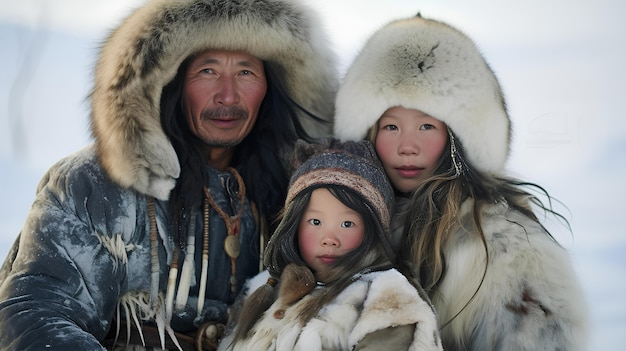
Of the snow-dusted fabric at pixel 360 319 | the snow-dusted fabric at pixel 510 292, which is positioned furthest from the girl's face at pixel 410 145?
the snow-dusted fabric at pixel 360 319

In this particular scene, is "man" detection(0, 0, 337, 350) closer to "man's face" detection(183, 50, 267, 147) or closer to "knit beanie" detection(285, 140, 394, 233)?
"man's face" detection(183, 50, 267, 147)

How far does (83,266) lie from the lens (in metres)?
2.59

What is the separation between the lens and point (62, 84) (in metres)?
5.87

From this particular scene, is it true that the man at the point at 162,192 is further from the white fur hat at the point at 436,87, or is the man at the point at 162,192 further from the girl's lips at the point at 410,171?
the girl's lips at the point at 410,171

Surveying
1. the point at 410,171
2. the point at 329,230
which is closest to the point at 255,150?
the point at 410,171

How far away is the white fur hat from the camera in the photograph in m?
2.65

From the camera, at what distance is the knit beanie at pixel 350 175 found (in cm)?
246

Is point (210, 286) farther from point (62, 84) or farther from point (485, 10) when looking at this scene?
point (485, 10)

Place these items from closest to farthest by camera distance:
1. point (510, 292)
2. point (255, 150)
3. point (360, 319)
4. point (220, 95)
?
point (360, 319) → point (510, 292) → point (220, 95) → point (255, 150)

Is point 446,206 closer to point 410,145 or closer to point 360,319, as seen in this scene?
point 410,145

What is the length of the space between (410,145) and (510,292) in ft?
1.84

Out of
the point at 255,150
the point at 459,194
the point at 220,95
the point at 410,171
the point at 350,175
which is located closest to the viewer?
the point at 350,175

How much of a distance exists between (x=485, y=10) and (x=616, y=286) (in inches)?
91.1

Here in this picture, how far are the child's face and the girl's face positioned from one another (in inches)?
12.4
